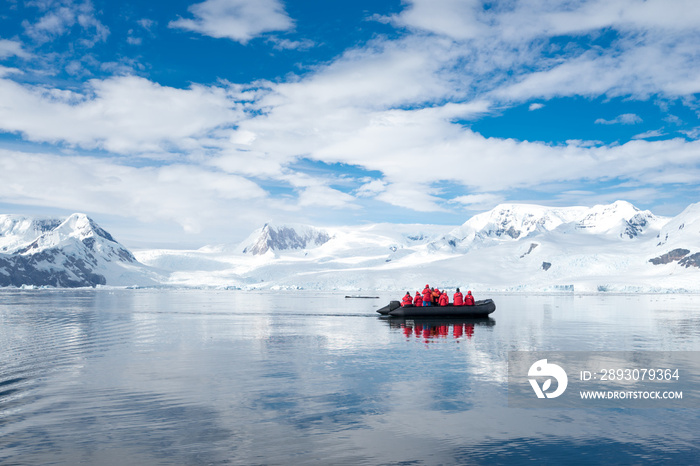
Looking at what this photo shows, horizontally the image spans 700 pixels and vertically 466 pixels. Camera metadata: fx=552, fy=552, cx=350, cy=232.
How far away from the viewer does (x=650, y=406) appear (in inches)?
472

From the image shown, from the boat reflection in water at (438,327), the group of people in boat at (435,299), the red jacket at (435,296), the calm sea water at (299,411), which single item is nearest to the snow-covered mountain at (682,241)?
the red jacket at (435,296)

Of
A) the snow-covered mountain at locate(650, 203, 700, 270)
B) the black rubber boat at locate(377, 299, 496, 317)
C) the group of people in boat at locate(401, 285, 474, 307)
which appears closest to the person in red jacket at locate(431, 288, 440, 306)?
the group of people in boat at locate(401, 285, 474, 307)

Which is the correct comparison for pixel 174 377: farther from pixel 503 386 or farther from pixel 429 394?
pixel 503 386

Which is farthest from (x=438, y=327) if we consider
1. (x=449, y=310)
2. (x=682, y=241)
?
(x=682, y=241)

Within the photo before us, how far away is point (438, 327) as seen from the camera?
33.2 metres

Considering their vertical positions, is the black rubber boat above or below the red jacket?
below

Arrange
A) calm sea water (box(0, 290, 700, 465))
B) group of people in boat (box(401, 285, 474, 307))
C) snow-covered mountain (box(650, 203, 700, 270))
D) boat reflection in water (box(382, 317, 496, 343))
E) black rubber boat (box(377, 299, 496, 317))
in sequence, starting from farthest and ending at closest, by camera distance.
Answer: snow-covered mountain (box(650, 203, 700, 270))
group of people in boat (box(401, 285, 474, 307))
black rubber boat (box(377, 299, 496, 317))
boat reflection in water (box(382, 317, 496, 343))
calm sea water (box(0, 290, 700, 465))

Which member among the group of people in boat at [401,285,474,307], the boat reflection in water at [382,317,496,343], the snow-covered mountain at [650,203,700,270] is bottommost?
the boat reflection in water at [382,317,496,343]

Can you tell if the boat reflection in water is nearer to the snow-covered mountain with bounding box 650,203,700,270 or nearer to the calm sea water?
the calm sea water

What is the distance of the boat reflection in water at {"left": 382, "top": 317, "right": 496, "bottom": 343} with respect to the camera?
2746 cm

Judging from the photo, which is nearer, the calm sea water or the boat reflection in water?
the calm sea water

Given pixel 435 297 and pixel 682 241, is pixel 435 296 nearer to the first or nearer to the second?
pixel 435 297

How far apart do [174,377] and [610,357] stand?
14120mm

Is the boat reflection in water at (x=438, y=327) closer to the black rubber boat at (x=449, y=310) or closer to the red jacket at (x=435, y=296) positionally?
the black rubber boat at (x=449, y=310)
